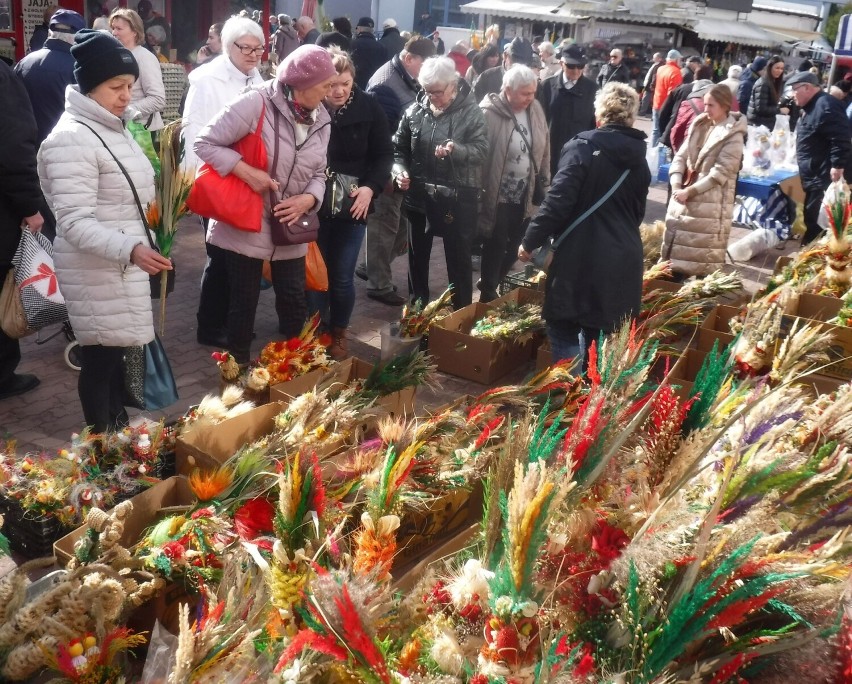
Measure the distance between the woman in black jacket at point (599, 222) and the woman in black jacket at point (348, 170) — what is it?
46.3 inches

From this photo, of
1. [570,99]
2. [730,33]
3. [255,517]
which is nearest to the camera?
[255,517]

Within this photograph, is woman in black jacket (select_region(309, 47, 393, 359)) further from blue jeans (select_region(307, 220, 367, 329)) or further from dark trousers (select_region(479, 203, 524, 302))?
dark trousers (select_region(479, 203, 524, 302))

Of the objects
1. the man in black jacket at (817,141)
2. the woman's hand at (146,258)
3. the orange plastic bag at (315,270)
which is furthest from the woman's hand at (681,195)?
the woman's hand at (146,258)

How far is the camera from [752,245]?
28.3 feet

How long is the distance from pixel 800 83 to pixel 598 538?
7165mm

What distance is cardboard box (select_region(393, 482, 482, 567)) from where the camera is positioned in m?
2.89

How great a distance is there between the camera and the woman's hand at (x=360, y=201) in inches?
192

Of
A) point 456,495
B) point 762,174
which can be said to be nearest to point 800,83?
point 762,174

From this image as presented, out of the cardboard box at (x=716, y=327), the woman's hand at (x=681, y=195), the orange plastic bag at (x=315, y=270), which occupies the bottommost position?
the cardboard box at (x=716, y=327)

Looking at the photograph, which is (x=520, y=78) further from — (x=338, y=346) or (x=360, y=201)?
(x=338, y=346)

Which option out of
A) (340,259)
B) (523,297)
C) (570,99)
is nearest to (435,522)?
(340,259)

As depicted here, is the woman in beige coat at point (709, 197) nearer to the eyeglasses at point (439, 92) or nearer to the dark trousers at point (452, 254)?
the dark trousers at point (452, 254)

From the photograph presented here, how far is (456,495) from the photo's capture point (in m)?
3.06

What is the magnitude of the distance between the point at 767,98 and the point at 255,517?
1151 cm
